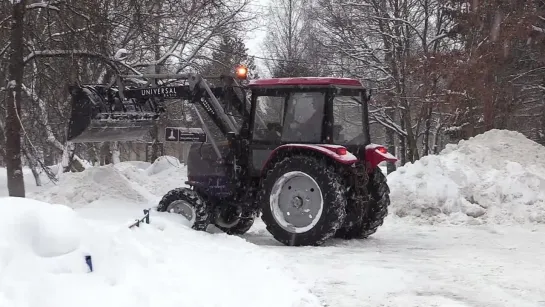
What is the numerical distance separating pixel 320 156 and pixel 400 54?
15874 mm

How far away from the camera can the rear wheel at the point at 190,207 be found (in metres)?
9.63

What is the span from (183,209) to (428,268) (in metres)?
4.28

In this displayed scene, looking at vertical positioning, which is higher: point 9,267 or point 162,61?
point 162,61

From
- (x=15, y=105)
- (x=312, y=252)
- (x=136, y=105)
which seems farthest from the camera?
(x=15, y=105)

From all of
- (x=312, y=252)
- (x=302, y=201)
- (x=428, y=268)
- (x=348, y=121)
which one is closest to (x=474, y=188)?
(x=348, y=121)

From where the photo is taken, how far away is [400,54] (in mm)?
23859

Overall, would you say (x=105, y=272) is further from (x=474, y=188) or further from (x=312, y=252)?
(x=474, y=188)

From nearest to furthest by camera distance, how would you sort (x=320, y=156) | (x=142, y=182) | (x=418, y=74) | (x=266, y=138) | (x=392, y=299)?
(x=392, y=299)
(x=320, y=156)
(x=266, y=138)
(x=142, y=182)
(x=418, y=74)

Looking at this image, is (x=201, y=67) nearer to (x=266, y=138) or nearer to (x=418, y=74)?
(x=418, y=74)

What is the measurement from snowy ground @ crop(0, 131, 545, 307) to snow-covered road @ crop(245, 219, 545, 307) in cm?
2

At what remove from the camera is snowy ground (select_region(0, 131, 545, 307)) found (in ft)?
14.4

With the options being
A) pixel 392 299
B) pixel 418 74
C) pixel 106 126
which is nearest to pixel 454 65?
pixel 418 74

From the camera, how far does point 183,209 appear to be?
9852 mm

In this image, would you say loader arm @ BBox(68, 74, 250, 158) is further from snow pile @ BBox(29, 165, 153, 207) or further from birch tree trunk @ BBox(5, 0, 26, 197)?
snow pile @ BBox(29, 165, 153, 207)
